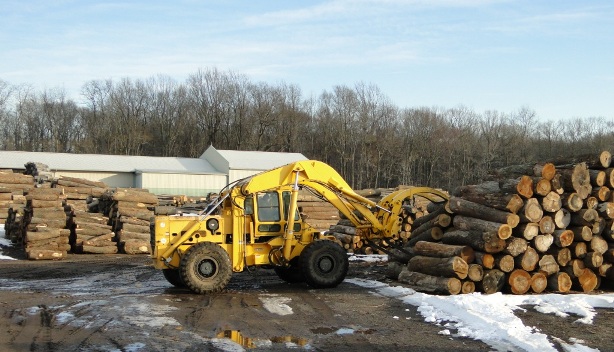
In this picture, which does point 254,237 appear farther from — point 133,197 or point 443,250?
point 133,197

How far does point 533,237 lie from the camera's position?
14.3 m

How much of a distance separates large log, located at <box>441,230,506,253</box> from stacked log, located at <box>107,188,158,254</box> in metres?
14.2

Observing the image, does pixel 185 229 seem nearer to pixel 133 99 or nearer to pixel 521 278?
pixel 521 278

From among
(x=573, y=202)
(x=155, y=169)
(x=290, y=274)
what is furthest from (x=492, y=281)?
(x=155, y=169)

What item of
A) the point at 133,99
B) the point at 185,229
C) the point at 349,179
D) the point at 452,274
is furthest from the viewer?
the point at 133,99

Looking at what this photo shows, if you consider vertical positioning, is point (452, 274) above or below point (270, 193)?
below

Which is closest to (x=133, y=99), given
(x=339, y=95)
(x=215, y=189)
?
(x=339, y=95)

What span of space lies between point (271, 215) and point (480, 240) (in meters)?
4.77

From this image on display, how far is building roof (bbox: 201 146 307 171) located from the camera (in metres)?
58.0

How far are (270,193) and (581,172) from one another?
22.7 ft

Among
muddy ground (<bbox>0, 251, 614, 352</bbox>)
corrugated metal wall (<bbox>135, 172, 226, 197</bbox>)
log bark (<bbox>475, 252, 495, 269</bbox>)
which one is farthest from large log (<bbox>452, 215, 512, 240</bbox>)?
corrugated metal wall (<bbox>135, 172, 226, 197</bbox>)

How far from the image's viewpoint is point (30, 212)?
83.5 feet

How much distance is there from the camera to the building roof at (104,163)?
184 feet

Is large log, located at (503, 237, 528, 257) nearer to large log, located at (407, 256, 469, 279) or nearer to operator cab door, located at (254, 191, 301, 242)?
large log, located at (407, 256, 469, 279)
